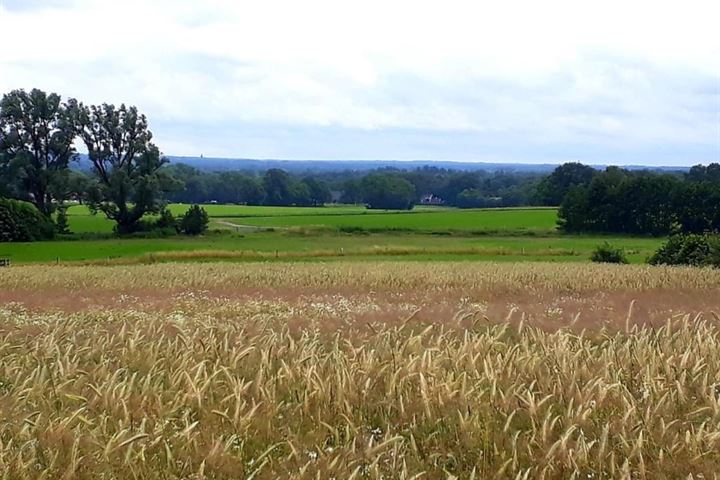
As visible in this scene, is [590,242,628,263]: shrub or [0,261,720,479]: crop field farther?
[590,242,628,263]: shrub

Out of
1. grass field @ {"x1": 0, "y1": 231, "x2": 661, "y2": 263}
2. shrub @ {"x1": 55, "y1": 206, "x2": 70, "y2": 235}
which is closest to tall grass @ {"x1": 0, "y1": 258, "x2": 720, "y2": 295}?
grass field @ {"x1": 0, "y1": 231, "x2": 661, "y2": 263}

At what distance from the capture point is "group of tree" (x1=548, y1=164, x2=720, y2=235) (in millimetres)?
84938

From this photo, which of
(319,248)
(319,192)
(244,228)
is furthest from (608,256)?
(319,192)

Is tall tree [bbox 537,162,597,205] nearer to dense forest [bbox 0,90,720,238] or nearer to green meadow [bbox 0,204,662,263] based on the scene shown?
green meadow [bbox 0,204,662,263]

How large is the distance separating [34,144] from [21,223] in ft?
72.5

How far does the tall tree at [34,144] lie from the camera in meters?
91.9

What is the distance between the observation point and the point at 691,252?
144 feet

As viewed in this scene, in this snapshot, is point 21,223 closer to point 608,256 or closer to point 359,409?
point 608,256

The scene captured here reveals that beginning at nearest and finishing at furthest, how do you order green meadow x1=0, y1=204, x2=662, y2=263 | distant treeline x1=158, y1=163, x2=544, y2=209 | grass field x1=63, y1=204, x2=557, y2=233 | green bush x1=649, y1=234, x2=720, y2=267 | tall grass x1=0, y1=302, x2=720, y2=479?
1. tall grass x1=0, y1=302, x2=720, y2=479
2. green bush x1=649, y1=234, x2=720, y2=267
3. green meadow x1=0, y1=204, x2=662, y2=263
4. grass field x1=63, y1=204, x2=557, y2=233
5. distant treeline x1=158, y1=163, x2=544, y2=209

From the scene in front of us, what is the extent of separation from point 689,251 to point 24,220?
200 ft

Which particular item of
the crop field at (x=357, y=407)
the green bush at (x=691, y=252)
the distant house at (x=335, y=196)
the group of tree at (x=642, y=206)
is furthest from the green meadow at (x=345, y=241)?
the crop field at (x=357, y=407)

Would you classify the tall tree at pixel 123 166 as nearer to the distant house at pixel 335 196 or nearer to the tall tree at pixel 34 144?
the tall tree at pixel 34 144

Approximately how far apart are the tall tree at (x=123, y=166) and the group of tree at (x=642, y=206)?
1857 inches

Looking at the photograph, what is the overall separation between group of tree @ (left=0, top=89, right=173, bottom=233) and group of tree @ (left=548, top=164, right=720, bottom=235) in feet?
156
